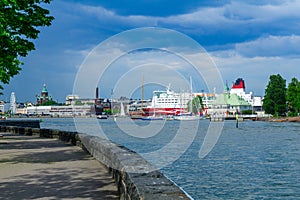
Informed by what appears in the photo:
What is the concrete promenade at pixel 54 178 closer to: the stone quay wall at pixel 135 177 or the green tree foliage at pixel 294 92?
the stone quay wall at pixel 135 177

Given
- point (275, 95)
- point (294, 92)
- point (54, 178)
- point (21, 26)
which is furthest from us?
point (275, 95)

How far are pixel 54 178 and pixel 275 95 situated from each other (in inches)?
5294

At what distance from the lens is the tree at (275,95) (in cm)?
13925

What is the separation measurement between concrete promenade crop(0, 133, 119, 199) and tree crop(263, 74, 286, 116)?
5083 inches

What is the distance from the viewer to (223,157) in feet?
110

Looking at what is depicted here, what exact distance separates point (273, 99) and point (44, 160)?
13303 cm

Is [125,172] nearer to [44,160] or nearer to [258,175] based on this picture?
[44,160]

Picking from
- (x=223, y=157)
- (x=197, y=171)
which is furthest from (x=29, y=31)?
(x=223, y=157)

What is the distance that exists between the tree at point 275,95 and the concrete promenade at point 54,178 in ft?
424

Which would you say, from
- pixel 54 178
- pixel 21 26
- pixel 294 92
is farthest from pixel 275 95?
pixel 54 178

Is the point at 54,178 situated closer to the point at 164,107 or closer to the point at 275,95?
the point at 275,95

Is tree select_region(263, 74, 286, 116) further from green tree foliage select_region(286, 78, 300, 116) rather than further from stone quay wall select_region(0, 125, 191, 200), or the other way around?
stone quay wall select_region(0, 125, 191, 200)

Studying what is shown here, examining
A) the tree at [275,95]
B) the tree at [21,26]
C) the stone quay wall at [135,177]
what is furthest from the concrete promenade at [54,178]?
the tree at [275,95]

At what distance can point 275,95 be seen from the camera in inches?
5487
